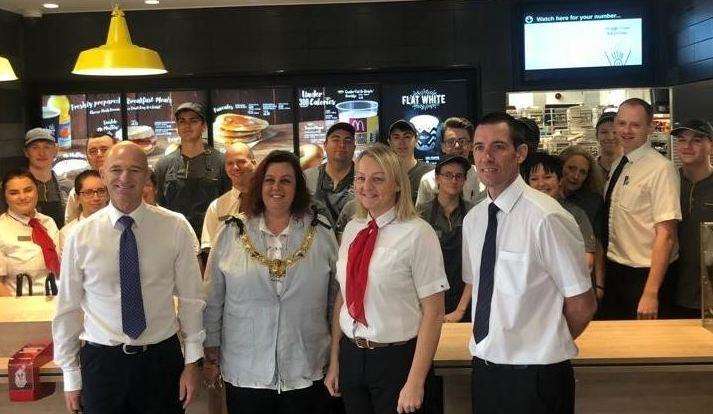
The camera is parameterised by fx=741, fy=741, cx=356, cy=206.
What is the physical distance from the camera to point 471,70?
7.29m

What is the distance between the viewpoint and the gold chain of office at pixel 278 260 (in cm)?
266

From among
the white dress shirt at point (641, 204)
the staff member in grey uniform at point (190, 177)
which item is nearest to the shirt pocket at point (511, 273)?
the white dress shirt at point (641, 204)

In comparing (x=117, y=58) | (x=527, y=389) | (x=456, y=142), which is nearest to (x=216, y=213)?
(x=117, y=58)

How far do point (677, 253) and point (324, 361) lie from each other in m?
2.10

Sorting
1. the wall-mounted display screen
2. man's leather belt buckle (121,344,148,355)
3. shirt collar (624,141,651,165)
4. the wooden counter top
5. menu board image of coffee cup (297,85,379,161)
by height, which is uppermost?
the wall-mounted display screen

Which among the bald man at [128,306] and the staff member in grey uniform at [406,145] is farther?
the staff member in grey uniform at [406,145]

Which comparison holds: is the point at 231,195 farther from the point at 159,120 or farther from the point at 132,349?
the point at 159,120

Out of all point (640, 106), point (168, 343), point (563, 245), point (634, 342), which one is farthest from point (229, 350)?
point (640, 106)

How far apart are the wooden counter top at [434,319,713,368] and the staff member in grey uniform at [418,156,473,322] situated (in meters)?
0.65

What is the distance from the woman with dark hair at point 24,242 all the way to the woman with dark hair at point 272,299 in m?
2.01

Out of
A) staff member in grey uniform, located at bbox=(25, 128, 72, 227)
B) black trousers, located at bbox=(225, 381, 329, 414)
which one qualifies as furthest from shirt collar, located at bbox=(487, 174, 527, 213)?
staff member in grey uniform, located at bbox=(25, 128, 72, 227)

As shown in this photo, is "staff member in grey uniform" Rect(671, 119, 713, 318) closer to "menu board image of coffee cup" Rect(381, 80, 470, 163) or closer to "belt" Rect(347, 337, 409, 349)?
"belt" Rect(347, 337, 409, 349)

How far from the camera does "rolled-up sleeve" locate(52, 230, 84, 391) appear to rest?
8.40 feet

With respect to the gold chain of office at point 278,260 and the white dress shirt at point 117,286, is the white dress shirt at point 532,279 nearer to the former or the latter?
the gold chain of office at point 278,260
